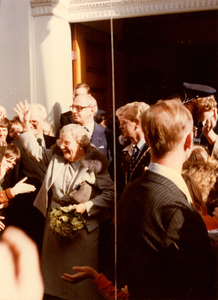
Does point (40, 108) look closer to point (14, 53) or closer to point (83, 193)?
point (14, 53)

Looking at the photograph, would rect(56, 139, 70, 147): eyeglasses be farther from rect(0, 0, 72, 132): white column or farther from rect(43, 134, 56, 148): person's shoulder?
rect(0, 0, 72, 132): white column

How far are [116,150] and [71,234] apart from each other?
639 millimetres

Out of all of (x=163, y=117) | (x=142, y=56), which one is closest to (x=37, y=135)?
(x=142, y=56)

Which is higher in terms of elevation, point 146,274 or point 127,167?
point 127,167

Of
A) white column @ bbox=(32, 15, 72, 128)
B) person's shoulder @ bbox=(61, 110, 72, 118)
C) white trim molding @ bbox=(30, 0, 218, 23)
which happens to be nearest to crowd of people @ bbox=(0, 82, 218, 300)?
person's shoulder @ bbox=(61, 110, 72, 118)

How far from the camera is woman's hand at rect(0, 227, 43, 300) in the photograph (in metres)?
2.52

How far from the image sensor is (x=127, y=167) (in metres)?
2.17

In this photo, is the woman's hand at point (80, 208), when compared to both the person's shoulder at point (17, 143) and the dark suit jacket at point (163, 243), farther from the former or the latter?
the dark suit jacket at point (163, 243)

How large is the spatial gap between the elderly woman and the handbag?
0.05ft

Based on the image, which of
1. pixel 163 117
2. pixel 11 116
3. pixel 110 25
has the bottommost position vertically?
pixel 11 116

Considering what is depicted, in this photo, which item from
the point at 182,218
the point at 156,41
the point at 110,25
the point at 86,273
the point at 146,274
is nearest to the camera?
the point at 182,218

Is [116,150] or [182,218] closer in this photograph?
[182,218]

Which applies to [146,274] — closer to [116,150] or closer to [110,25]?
[116,150]

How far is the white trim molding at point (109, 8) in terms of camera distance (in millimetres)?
2318
